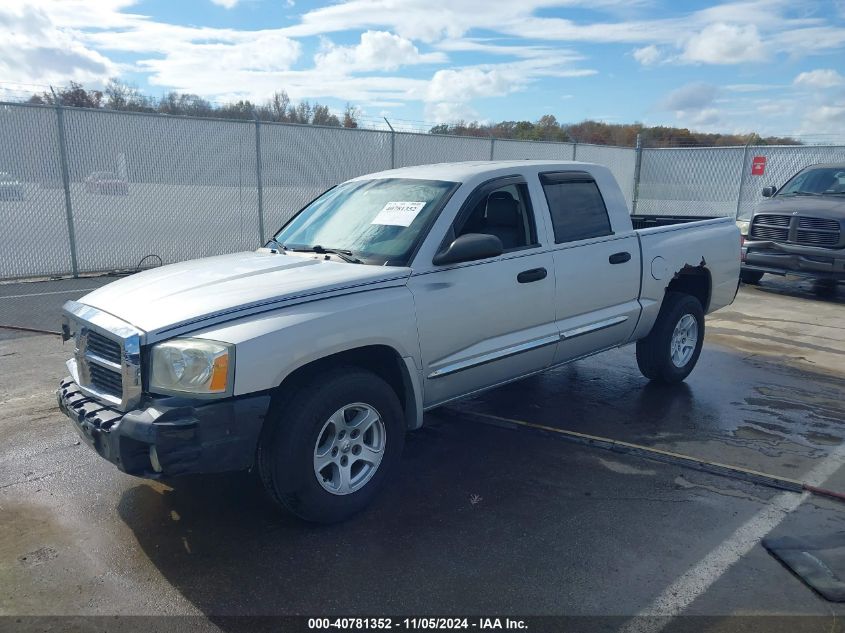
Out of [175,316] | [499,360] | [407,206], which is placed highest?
[407,206]

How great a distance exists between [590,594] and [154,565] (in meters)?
2.10

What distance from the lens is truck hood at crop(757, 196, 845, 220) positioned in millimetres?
10864

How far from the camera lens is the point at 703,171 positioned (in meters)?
19.7

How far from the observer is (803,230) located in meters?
11.2

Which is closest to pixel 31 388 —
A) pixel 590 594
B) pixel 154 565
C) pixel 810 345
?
pixel 154 565

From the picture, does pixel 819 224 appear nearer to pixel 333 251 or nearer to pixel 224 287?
pixel 333 251

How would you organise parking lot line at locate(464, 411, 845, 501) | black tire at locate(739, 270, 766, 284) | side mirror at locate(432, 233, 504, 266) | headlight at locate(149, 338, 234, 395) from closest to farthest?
headlight at locate(149, 338, 234, 395) → side mirror at locate(432, 233, 504, 266) → parking lot line at locate(464, 411, 845, 501) → black tire at locate(739, 270, 766, 284)

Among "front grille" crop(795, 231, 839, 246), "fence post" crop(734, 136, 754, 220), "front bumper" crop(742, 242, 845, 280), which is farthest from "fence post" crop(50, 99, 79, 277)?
"fence post" crop(734, 136, 754, 220)

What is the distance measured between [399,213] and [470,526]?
2.00 meters

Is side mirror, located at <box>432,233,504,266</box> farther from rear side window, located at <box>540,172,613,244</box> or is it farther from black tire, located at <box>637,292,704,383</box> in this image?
black tire, located at <box>637,292,704,383</box>

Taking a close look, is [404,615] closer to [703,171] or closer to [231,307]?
[231,307]

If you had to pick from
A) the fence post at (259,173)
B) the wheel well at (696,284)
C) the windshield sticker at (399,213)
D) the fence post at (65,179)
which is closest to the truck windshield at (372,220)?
the windshield sticker at (399,213)

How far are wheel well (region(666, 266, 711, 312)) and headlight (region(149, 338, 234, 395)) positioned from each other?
4459 mm

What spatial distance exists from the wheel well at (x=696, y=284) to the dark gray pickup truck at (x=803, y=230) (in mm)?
5516
